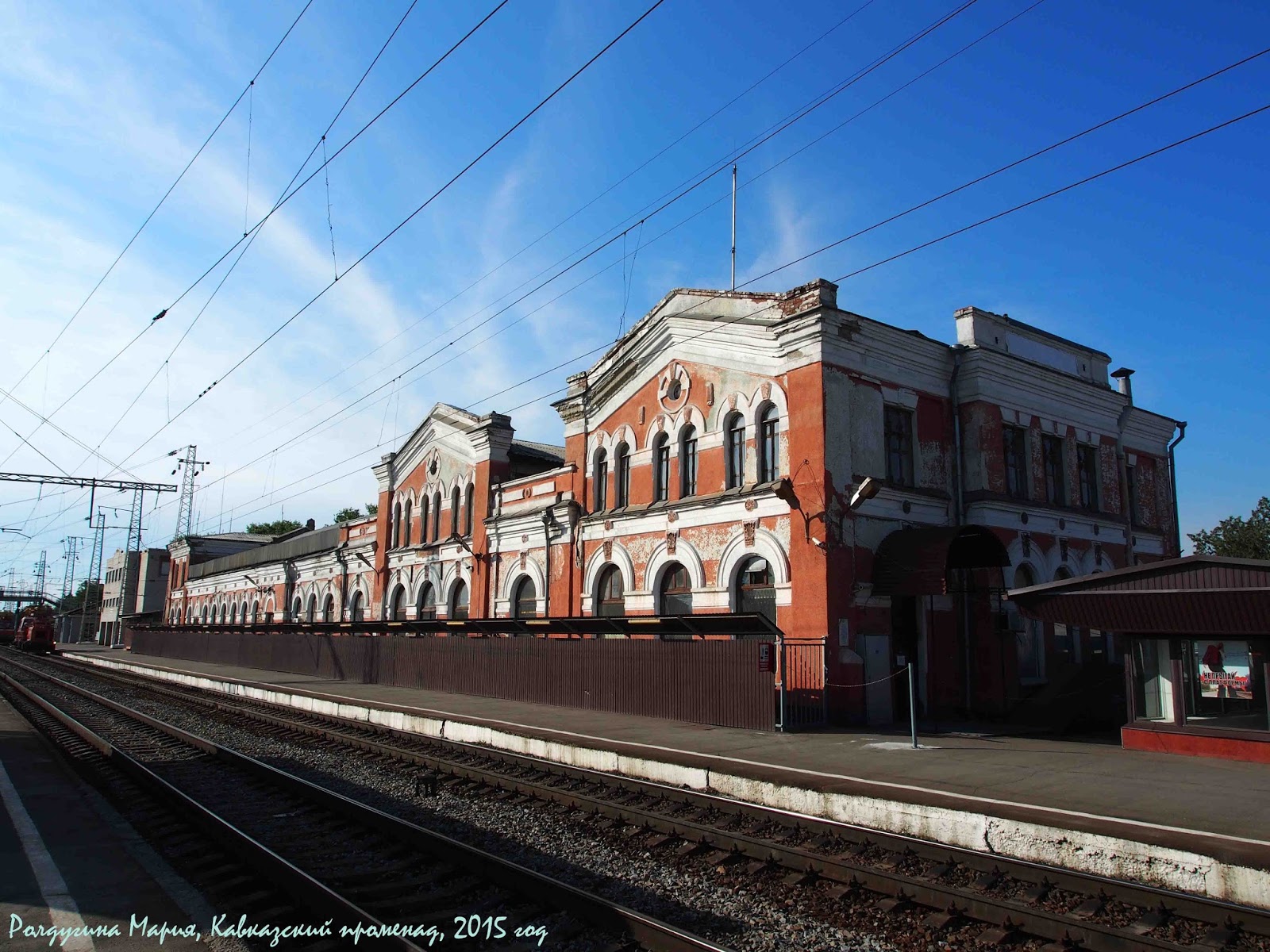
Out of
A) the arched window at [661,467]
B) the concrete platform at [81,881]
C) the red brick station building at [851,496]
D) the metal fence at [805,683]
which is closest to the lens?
the concrete platform at [81,881]

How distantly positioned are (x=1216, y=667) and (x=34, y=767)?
58.4 feet

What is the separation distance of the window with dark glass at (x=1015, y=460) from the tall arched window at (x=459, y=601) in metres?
17.8

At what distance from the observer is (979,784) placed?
9.97 meters

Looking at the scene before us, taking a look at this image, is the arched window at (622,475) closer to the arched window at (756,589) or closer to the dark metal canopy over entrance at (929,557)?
the arched window at (756,589)

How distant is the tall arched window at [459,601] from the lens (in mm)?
30125

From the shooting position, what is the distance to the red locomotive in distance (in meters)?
61.4

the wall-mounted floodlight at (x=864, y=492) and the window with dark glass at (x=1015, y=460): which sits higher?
the window with dark glass at (x=1015, y=460)

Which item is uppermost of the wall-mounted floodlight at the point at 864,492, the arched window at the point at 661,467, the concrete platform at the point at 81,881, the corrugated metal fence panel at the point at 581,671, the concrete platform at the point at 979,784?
the arched window at the point at 661,467

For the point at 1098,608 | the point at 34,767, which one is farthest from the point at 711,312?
the point at 34,767

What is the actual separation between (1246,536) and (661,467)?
158 ft

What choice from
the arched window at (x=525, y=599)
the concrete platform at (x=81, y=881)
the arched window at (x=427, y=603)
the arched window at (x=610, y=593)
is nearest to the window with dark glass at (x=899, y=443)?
the arched window at (x=610, y=593)

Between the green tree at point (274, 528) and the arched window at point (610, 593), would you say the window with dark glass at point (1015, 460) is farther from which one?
the green tree at point (274, 528)

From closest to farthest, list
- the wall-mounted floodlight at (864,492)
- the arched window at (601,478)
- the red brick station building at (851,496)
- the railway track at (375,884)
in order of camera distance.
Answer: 1. the railway track at (375,884)
2. the wall-mounted floodlight at (864,492)
3. the red brick station building at (851,496)
4. the arched window at (601,478)

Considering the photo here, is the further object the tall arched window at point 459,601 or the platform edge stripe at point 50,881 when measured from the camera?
the tall arched window at point 459,601
